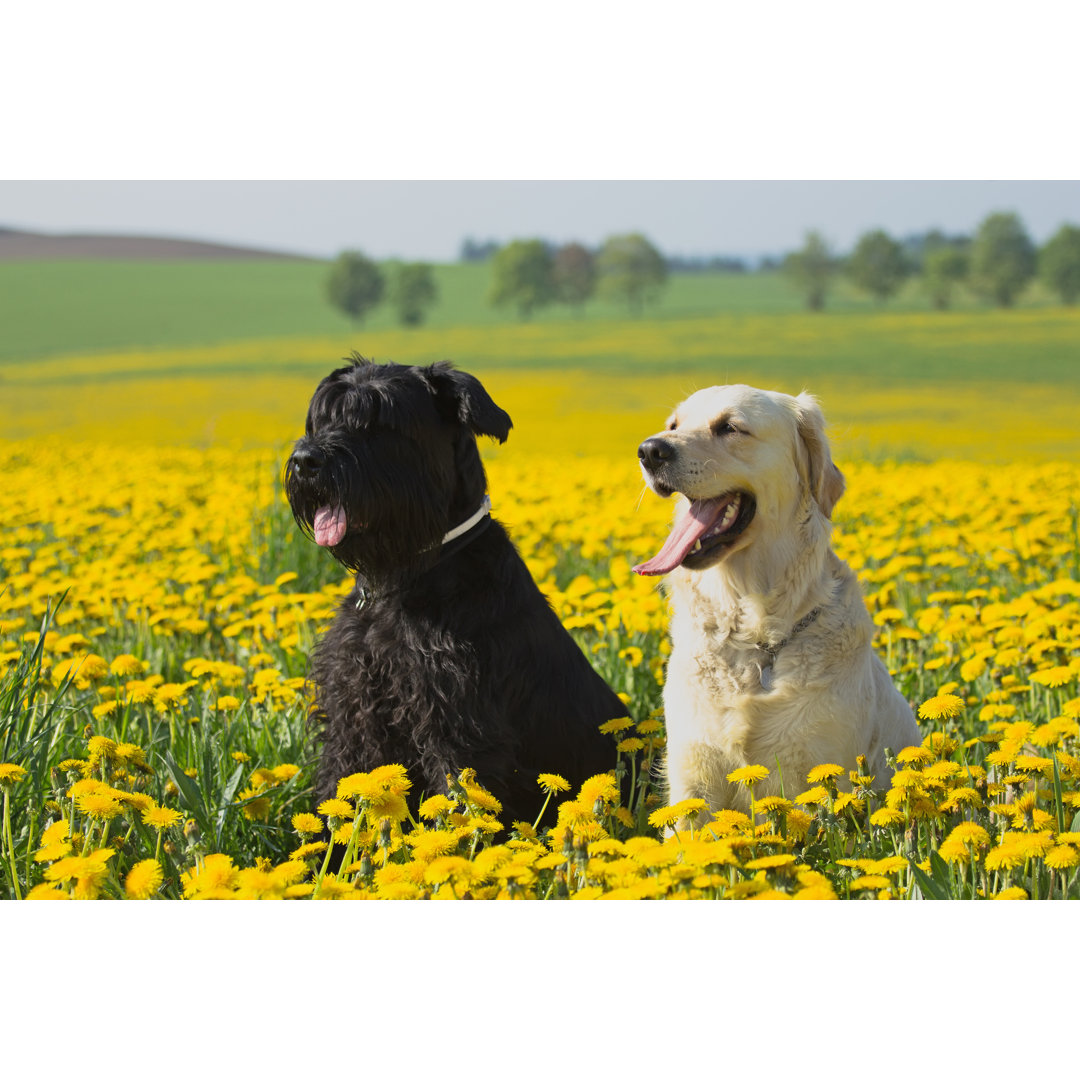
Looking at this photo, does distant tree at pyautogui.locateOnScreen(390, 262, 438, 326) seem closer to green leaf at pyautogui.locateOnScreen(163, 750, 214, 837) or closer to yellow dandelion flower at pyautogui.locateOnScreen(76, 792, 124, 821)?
green leaf at pyautogui.locateOnScreen(163, 750, 214, 837)

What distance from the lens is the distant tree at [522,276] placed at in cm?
1180

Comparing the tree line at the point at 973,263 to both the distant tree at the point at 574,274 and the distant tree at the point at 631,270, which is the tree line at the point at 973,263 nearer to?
the distant tree at the point at 631,270

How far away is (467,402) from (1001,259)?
963 centimetres

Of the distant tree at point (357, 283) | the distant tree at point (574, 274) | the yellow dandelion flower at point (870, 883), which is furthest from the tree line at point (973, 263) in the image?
the yellow dandelion flower at point (870, 883)

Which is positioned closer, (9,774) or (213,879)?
(213,879)

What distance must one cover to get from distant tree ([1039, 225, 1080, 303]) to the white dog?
940 centimetres

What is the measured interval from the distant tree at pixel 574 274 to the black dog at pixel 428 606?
8.07 metres

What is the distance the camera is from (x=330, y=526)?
3.34 metres

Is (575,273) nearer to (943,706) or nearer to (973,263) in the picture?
(973,263)

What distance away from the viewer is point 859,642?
305 centimetres

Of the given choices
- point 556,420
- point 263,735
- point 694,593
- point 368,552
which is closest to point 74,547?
point 263,735

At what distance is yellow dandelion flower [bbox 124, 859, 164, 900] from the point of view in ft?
7.78

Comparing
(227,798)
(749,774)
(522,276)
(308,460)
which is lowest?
(227,798)

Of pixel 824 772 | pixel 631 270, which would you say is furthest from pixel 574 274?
pixel 824 772
